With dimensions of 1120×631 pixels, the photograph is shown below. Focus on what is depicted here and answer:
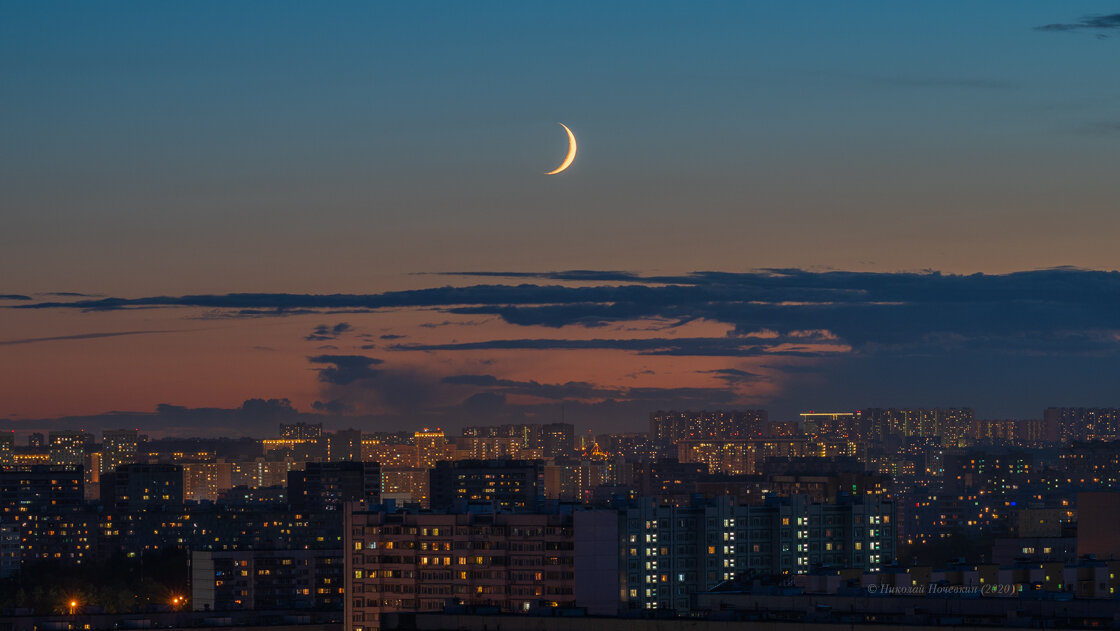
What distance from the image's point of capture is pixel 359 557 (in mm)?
88250

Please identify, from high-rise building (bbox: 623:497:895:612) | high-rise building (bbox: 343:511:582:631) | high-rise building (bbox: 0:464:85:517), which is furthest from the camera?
high-rise building (bbox: 0:464:85:517)

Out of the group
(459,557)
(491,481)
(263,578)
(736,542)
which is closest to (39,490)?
(491,481)

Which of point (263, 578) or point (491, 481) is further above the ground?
point (491, 481)

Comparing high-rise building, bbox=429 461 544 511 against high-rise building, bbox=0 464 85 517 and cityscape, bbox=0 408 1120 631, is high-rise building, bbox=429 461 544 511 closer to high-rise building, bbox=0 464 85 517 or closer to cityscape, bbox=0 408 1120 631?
cityscape, bbox=0 408 1120 631

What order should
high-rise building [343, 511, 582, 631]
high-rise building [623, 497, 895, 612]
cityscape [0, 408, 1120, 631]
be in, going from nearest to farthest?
cityscape [0, 408, 1120, 631] < high-rise building [343, 511, 582, 631] < high-rise building [623, 497, 895, 612]

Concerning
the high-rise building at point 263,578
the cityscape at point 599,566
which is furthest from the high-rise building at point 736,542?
the high-rise building at point 263,578

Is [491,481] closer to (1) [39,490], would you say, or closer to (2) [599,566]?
(1) [39,490]

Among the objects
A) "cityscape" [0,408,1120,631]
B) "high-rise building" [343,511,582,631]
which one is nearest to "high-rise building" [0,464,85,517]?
"cityscape" [0,408,1120,631]

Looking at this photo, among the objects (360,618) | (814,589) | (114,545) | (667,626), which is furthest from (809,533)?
(114,545)

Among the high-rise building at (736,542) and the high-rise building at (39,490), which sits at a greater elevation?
the high-rise building at (39,490)

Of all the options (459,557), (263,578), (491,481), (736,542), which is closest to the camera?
(459,557)

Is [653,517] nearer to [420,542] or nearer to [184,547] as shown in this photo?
[420,542]

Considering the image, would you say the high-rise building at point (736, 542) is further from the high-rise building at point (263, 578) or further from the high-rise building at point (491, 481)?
the high-rise building at point (491, 481)

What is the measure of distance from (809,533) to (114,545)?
83.8 meters
